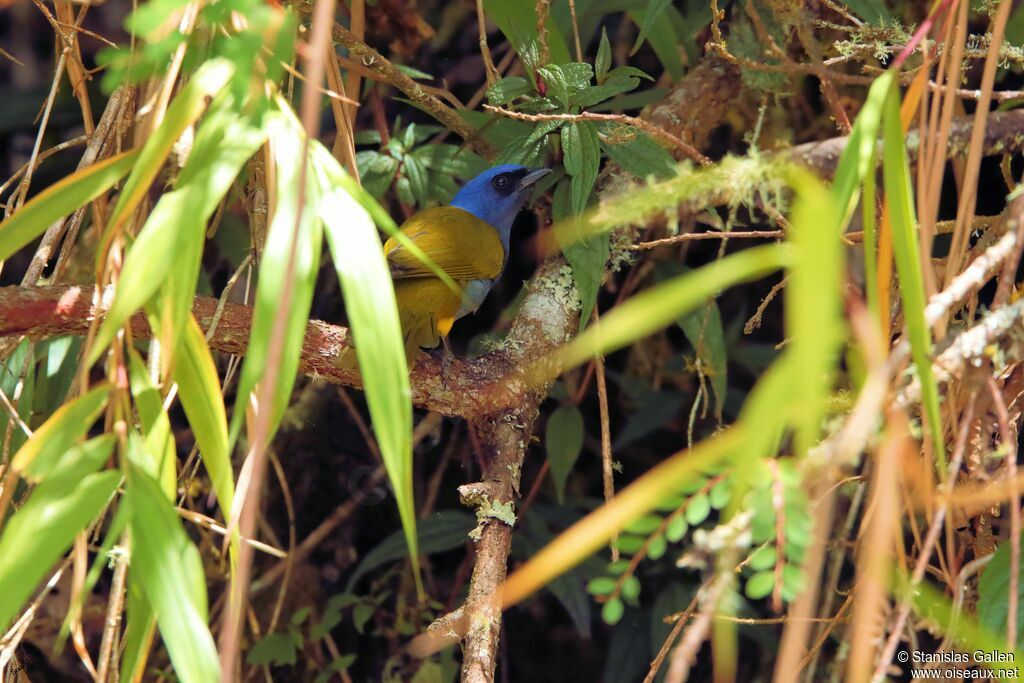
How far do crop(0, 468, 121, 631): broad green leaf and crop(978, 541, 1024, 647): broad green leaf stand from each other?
1251 millimetres

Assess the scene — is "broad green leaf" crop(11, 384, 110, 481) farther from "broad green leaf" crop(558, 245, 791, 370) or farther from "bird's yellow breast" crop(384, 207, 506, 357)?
"bird's yellow breast" crop(384, 207, 506, 357)

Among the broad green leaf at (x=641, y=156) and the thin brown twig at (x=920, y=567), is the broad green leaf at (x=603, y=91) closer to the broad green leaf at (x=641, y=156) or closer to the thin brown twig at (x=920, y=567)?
the broad green leaf at (x=641, y=156)

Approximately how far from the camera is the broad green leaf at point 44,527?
1.25 metres

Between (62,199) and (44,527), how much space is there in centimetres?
46

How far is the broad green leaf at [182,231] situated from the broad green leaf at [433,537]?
1835 millimetres

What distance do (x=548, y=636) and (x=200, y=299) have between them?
2.20 m

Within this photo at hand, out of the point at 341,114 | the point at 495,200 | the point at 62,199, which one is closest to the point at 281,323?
the point at 62,199

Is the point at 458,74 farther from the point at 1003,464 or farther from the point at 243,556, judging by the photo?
the point at 243,556

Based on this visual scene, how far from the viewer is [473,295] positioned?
318 cm

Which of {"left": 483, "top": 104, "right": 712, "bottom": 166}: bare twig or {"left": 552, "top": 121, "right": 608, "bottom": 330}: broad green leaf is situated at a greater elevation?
{"left": 483, "top": 104, "right": 712, "bottom": 166}: bare twig

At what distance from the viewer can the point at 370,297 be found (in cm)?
127

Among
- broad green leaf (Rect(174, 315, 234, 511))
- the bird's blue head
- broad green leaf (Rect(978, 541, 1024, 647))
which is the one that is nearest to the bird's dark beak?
the bird's blue head

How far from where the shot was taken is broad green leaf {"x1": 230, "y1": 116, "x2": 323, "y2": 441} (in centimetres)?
119

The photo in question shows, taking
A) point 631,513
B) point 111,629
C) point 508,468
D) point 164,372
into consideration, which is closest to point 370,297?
point 164,372
